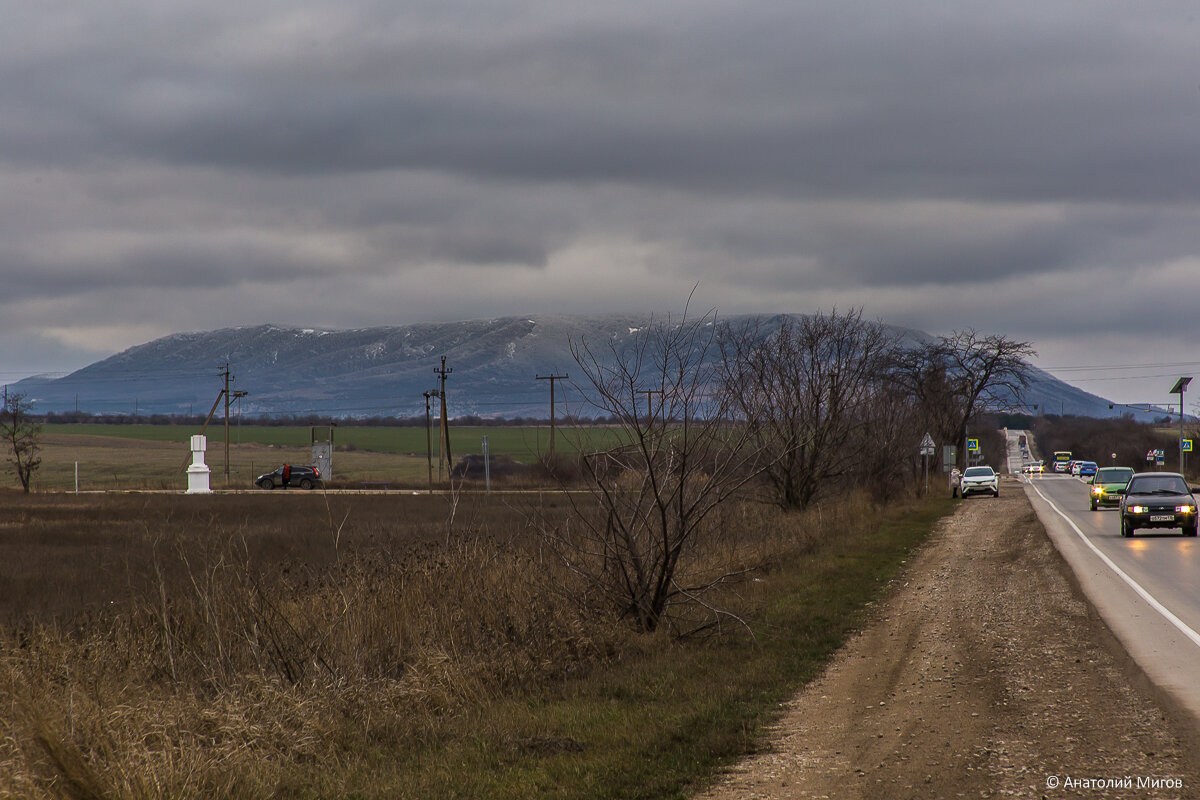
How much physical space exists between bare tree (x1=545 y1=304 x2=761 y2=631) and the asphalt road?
4.81 metres

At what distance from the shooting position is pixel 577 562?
14.2 metres

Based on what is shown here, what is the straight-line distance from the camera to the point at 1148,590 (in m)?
17.2

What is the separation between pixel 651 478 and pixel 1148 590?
9056 mm

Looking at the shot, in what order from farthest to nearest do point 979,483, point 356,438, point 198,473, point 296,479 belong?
point 356,438, point 296,479, point 198,473, point 979,483

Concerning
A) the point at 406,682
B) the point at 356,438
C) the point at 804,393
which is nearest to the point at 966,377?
the point at 804,393

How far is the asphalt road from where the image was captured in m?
10.7

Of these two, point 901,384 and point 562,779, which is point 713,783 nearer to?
point 562,779

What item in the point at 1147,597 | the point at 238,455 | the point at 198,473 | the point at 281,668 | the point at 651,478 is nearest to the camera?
the point at 281,668

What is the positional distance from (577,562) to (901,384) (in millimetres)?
49500

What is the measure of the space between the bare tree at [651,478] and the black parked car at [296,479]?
6746 cm

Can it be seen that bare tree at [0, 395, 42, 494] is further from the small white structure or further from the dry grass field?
the dry grass field

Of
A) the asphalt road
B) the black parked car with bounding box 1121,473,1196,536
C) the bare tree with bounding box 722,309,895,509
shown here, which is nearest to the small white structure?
the bare tree with bounding box 722,309,895,509

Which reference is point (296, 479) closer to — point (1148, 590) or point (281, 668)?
point (1148, 590)

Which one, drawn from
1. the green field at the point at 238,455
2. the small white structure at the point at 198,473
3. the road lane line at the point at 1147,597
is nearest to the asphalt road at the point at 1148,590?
the road lane line at the point at 1147,597
